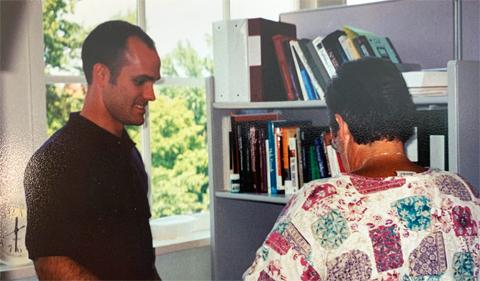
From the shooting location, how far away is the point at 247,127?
2307 millimetres

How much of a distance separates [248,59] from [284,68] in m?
0.12

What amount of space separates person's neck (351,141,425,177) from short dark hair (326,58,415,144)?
15 mm

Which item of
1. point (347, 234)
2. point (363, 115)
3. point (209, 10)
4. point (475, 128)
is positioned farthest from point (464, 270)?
point (209, 10)

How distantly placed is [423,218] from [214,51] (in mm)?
1123

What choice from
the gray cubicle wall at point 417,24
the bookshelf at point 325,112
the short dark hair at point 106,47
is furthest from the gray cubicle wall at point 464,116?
the short dark hair at point 106,47

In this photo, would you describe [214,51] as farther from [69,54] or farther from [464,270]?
[464,270]

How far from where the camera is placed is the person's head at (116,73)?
1.70 meters

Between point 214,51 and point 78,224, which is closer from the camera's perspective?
point 78,224

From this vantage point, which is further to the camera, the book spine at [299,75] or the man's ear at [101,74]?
the book spine at [299,75]

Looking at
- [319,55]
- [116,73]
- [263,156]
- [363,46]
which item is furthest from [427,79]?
[116,73]

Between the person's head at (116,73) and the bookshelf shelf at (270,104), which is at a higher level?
the person's head at (116,73)

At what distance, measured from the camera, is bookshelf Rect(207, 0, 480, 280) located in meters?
1.86

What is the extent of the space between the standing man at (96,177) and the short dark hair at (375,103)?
0.53 m

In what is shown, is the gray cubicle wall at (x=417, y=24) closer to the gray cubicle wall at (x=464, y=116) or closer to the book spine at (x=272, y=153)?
the gray cubicle wall at (x=464, y=116)
